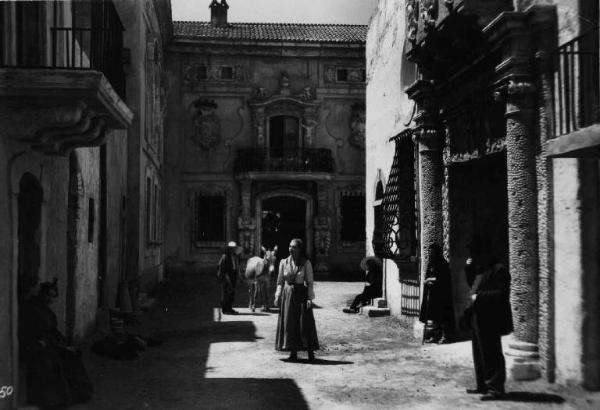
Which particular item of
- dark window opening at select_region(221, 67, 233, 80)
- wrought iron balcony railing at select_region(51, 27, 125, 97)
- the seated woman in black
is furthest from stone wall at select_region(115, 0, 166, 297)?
the seated woman in black

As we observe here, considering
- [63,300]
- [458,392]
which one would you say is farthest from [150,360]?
[458,392]

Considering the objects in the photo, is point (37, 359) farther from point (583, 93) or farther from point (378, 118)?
point (378, 118)

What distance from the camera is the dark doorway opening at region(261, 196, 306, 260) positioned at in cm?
3023

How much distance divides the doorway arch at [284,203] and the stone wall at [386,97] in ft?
36.3

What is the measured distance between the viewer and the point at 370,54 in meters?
18.3

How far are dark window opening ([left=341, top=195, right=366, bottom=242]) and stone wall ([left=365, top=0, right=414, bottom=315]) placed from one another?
36.3ft

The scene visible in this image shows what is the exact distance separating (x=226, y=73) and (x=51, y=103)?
23.4 meters

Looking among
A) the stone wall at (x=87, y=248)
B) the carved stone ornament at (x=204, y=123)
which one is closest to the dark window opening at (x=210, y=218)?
the carved stone ornament at (x=204, y=123)

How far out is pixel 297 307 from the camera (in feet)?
33.2

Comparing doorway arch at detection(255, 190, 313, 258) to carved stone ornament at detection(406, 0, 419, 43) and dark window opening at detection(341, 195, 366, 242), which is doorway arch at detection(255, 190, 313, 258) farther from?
carved stone ornament at detection(406, 0, 419, 43)

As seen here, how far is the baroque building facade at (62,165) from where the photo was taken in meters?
6.54

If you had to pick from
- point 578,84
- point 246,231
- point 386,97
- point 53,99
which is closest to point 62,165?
point 53,99

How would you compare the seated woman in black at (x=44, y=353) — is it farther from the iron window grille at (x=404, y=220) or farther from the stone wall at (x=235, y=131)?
the stone wall at (x=235, y=131)

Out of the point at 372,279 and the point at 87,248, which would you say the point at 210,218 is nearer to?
the point at 372,279
